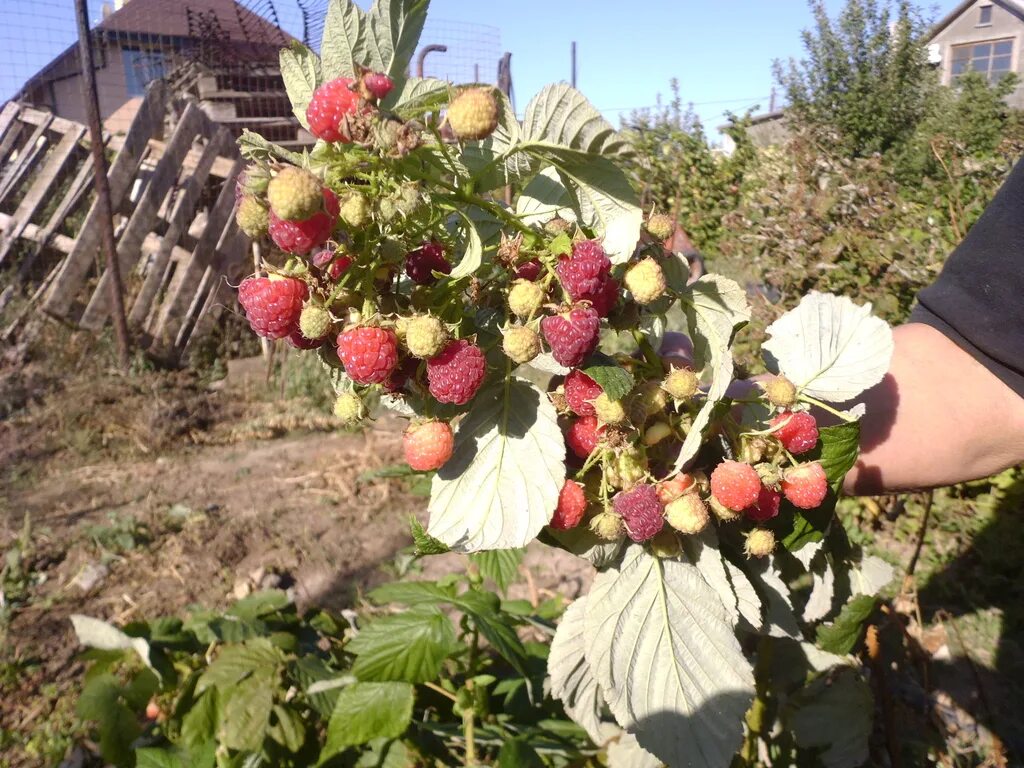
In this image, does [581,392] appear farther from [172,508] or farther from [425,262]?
[172,508]

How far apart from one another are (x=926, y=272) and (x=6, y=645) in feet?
12.6

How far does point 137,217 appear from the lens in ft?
17.5

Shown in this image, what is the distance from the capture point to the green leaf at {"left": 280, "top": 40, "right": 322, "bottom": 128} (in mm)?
667

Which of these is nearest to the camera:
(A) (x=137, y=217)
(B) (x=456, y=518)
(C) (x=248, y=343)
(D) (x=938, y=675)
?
(B) (x=456, y=518)

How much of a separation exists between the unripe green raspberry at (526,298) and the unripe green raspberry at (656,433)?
0.20m

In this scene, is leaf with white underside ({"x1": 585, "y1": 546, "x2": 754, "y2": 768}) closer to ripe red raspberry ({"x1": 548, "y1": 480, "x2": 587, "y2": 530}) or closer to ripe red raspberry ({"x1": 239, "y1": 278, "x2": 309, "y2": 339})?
ripe red raspberry ({"x1": 548, "y1": 480, "x2": 587, "y2": 530})

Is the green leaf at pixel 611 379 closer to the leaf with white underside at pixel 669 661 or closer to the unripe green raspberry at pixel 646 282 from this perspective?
the unripe green raspberry at pixel 646 282

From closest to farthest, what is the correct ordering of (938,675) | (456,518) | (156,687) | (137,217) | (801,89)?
(456,518) < (156,687) < (938,675) < (137,217) < (801,89)

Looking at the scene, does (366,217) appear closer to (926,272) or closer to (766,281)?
(926,272)

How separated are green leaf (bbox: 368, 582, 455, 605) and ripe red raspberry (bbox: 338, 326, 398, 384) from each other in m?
0.84

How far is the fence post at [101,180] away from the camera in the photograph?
4555 mm

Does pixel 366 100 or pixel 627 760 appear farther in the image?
pixel 627 760

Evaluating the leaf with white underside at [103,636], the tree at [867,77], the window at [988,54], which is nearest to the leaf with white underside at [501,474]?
the leaf with white underside at [103,636]

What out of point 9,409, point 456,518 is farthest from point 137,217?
point 456,518
